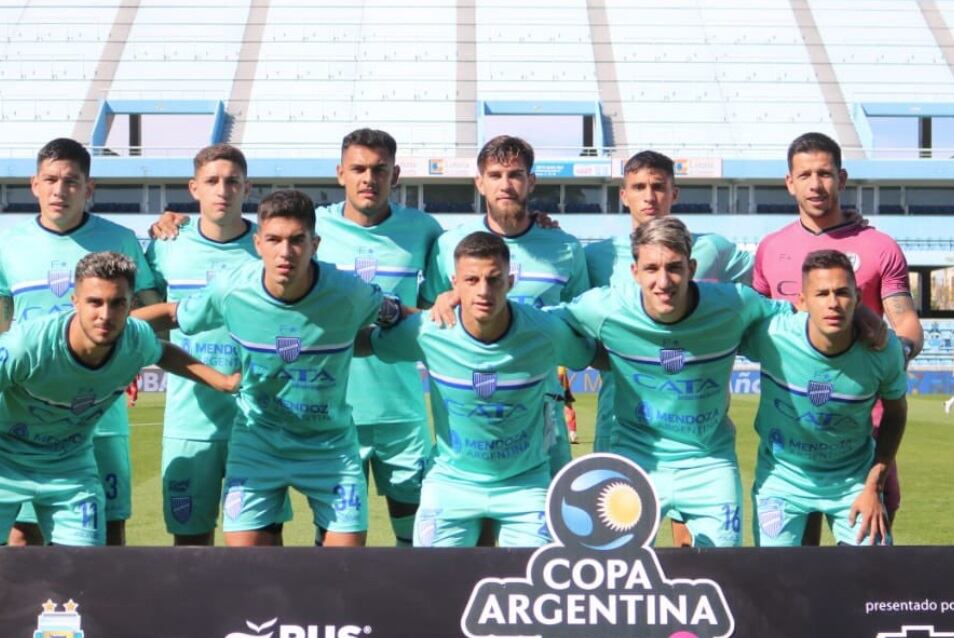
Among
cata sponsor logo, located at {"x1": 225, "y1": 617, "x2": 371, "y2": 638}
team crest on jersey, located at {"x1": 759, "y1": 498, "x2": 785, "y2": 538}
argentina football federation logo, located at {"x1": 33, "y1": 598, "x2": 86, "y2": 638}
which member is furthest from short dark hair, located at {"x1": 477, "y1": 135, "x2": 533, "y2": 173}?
argentina football federation logo, located at {"x1": 33, "y1": 598, "x2": 86, "y2": 638}

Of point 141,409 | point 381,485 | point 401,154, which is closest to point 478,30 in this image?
point 401,154

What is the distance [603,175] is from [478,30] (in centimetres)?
944

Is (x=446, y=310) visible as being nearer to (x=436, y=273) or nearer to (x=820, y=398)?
(x=436, y=273)

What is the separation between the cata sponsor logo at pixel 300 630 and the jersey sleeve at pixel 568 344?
4.78 feet

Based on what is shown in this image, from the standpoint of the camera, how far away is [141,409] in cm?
1927

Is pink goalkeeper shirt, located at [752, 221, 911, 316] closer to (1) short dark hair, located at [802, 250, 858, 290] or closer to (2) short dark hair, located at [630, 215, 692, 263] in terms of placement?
(1) short dark hair, located at [802, 250, 858, 290]

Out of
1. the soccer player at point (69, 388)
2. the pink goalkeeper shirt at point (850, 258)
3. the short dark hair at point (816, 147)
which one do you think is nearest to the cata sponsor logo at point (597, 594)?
the soccer player at point (69, 388)

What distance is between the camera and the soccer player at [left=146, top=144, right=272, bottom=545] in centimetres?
495

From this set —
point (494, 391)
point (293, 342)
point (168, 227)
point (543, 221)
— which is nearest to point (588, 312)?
point (494, 391)

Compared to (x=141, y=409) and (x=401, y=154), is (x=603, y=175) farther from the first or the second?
(x=141, y=409)

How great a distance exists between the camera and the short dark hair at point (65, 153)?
4.84 metres

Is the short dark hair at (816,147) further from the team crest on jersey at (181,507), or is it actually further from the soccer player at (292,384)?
the team crest on jersey at (181,507)

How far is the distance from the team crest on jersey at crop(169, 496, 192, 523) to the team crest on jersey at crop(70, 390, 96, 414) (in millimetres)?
778

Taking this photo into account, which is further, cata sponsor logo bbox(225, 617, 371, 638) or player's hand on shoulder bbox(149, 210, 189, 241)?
player's hand on shoulder bbox(149, 210, 189, 241)
